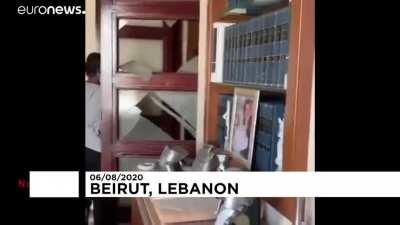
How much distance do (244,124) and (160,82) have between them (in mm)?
555

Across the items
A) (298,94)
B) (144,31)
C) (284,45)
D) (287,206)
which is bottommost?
(287,206)

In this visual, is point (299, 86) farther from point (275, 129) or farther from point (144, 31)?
point (144, 31)

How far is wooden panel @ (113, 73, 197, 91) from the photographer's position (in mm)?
1568

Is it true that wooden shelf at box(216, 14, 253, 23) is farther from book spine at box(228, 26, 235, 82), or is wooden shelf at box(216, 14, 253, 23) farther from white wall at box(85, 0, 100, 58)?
white wall at box(85, 0, 100, 58)

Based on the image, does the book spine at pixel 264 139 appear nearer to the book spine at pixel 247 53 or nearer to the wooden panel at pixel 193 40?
the book spine at pixel 247 53

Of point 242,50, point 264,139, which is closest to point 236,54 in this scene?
point 242,50

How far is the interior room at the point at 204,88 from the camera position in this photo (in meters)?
0.84

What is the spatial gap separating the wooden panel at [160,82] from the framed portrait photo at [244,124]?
0.41m
